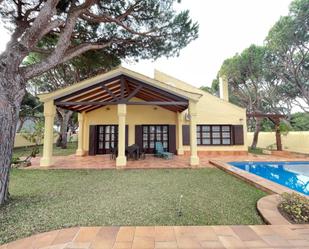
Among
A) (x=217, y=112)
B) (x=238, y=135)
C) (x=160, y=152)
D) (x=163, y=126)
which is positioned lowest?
(x=160, y=152)

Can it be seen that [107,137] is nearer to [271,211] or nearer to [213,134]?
[213,134]

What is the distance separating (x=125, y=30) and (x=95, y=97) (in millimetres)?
4781

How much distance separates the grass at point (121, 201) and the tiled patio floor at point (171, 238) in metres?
0.27

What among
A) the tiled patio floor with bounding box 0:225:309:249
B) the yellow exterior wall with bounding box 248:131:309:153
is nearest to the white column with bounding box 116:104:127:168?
the tiled patio floor with bounding box 0:225:309:249

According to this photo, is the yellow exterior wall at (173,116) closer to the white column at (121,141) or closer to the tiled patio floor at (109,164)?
the tiled patio floor at (109,164)

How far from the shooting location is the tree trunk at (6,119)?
4.01m

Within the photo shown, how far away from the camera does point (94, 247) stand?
2.54m

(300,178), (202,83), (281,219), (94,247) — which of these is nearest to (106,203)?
(94,247)

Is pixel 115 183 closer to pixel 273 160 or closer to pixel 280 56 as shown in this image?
pixel 273 160

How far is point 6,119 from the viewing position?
4.07m

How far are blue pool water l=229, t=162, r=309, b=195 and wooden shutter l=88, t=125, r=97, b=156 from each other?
9224 millimetres

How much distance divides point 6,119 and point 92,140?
9.07 m

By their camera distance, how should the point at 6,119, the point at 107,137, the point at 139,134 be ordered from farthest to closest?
the point at 107,137 < the point at 139,134 < the point at 6,119

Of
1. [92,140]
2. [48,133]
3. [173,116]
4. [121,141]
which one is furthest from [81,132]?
[173,116]
